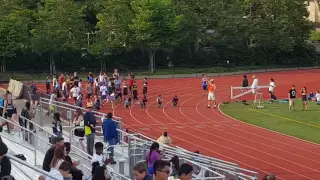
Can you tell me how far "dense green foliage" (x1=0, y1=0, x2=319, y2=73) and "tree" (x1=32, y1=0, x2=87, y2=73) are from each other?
3.6 inches

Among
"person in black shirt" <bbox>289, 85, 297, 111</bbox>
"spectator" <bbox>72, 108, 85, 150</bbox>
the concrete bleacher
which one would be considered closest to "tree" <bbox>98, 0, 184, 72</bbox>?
"person in black shirt" <bbox>289, 85, 297, 111</bbox>

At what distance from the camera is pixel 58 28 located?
5884 cm

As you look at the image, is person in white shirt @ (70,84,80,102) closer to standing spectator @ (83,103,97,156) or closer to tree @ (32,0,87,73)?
standing spectator @ (83,103,97,156)

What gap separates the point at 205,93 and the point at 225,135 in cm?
1569

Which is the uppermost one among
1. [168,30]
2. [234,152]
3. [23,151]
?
[168,30]

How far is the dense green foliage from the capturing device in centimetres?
5919

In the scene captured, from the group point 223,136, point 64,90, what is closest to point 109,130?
point 223,136

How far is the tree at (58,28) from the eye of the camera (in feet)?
191

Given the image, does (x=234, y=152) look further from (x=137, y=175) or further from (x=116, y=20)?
(x=116, y=20)

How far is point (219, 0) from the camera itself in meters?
66.3

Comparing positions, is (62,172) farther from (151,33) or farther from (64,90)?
(151,33)

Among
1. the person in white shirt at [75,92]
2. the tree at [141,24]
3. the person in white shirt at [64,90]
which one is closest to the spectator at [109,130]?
the person in white shirt at [75,92]

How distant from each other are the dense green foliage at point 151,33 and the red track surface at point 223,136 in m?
17.3

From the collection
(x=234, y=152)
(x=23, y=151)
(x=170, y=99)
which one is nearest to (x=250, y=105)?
(x=170, y=99)
